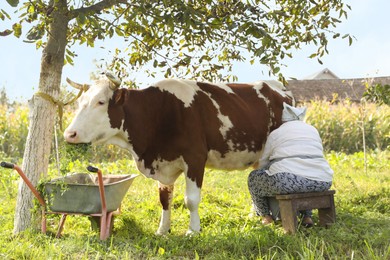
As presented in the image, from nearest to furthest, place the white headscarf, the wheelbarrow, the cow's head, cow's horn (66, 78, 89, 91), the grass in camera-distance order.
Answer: the grass < the cow's head < the wheelbarrow < cow's horn (66, 78, 89, 91) < the white headscarf

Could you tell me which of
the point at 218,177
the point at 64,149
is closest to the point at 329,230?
the point at 64,149

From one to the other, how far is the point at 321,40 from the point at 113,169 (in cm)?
615

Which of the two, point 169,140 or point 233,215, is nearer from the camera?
point 169,140

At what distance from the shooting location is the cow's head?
5066mm

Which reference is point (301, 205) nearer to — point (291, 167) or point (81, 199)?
point (291, 167)

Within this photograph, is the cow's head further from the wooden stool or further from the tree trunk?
the wooden stool

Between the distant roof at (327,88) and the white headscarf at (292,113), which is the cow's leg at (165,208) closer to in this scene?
the white headscarf at (292,113)

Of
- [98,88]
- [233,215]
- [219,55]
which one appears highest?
[219,55]

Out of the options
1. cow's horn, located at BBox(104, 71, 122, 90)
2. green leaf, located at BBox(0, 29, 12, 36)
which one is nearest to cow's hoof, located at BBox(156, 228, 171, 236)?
cow's horn, located at BBox(104, 71, 122, 90)

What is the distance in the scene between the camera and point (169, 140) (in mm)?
5637

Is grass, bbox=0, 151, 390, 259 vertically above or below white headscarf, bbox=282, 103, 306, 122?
below

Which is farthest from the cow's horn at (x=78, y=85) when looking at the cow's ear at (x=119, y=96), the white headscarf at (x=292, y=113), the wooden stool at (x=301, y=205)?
the white headscarf at (x=292, y=113)

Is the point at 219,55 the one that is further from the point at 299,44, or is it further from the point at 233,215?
the point at 233,215

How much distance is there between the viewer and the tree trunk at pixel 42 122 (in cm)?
568
